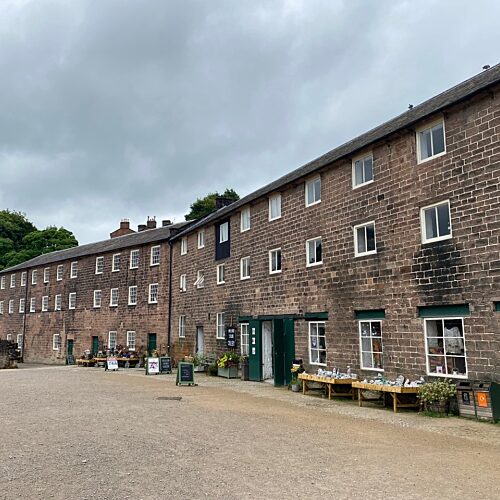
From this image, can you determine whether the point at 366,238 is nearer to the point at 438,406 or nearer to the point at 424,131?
the point at 424,131

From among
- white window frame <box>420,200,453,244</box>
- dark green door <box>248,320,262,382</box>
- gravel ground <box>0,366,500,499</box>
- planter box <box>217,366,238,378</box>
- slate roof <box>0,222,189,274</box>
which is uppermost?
slate roof <box>0,222,189,274</box>

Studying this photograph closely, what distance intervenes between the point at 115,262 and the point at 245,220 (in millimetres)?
16295

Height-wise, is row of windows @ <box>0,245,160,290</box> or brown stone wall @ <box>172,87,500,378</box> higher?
row of windows @ <box>0,245,160,290</box>

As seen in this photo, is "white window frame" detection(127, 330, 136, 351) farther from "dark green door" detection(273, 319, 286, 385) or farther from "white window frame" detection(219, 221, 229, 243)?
"dark green door" detection(273, 319, 286, 385)

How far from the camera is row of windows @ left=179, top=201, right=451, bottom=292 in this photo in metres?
13.0

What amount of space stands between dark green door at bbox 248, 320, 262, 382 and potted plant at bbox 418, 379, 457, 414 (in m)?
9.30

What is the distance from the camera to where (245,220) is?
75.6ft

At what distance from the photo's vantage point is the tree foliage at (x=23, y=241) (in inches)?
2309

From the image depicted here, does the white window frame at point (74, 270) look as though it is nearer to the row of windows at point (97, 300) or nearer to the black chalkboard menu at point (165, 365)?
the row of windows at point (97, 300)

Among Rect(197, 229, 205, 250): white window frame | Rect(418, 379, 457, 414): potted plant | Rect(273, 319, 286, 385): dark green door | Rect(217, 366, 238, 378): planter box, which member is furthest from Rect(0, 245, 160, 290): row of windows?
Rect(418, 379, 457, 414): potted plant

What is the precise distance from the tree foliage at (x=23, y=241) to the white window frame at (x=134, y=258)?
28.7 meters

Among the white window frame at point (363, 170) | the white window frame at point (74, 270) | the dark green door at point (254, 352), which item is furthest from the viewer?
the white window frame at point (74, 270)

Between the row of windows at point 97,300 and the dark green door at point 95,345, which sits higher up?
the row of windows at point 97,300

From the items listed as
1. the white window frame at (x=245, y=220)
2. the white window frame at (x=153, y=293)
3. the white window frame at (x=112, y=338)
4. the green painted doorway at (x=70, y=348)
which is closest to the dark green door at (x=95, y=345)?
the white window frame at (x=112, y=338)
